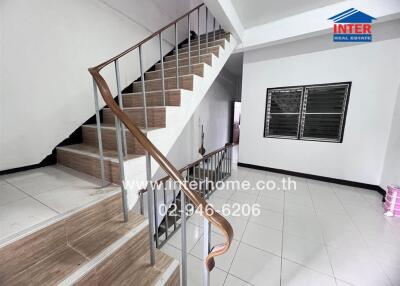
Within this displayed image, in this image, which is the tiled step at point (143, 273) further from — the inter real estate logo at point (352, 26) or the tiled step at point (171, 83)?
the inter real estate logo at point (352, 26)

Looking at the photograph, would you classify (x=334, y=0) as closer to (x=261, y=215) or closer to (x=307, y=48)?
(x=307, y=48)

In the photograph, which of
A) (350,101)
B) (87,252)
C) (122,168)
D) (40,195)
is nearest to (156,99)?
(122,168)

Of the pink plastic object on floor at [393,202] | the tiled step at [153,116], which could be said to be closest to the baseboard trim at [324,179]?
the pink plastic object on floor at [393,202]

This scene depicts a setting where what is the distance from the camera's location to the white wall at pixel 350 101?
108 inches

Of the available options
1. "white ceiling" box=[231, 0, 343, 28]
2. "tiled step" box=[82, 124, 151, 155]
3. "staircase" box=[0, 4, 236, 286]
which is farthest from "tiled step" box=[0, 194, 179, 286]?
"white ceiling" box=[231, 0, 343, 28]

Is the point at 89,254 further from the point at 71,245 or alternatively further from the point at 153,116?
the point at 153,116

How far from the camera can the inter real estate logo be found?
8.27 ft

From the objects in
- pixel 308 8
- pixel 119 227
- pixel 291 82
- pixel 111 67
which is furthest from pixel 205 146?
pixel 119 227

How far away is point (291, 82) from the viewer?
3.48 metres

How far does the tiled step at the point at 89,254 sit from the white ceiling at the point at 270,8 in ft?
11.0

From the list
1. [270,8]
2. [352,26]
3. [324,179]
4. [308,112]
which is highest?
[270,8]

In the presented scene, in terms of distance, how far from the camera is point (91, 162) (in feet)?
4.90

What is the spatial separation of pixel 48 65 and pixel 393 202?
180 inches

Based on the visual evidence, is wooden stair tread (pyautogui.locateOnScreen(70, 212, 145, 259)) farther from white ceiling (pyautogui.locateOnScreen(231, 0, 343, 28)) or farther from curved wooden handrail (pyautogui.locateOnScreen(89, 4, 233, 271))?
white ceiling (pyautogui.locateOnScreen(231, 0, 343, 28))
